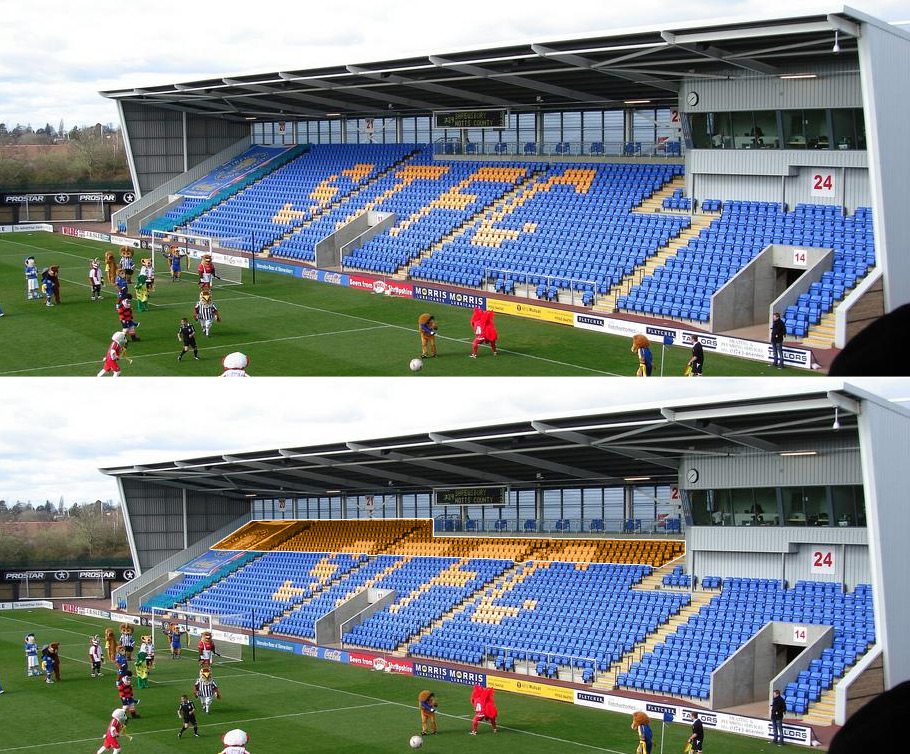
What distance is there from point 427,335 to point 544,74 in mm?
→ 12796

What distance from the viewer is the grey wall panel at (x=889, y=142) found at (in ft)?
109

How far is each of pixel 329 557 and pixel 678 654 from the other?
21.8 meters

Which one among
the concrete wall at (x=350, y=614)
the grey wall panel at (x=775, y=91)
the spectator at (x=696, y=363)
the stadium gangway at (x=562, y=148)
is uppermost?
the grey wall panel at (x=775, y=91)

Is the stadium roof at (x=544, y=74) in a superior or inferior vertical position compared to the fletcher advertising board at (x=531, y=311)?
superior

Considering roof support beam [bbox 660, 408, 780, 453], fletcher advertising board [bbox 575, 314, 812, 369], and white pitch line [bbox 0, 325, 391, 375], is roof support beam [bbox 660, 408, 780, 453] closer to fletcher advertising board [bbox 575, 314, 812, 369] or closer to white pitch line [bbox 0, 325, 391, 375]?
fletcher advertising board [bbox 575, 314, 812, 369]

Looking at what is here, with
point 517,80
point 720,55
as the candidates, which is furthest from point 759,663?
point 517,80

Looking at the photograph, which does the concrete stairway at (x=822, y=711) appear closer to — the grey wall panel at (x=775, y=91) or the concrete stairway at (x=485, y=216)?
the grey wall panel at (x=775, y=91)

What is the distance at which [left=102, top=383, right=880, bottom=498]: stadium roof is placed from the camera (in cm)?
2995

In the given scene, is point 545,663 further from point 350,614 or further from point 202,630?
point 202,630

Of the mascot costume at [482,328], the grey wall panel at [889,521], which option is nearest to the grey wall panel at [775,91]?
the mascot costume at [482,328]

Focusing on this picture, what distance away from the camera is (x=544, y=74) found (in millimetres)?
44500

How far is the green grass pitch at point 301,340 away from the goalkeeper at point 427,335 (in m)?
0.48

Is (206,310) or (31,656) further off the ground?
(206,310)

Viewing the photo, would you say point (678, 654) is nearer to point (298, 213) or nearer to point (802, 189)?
point (802, 189)
